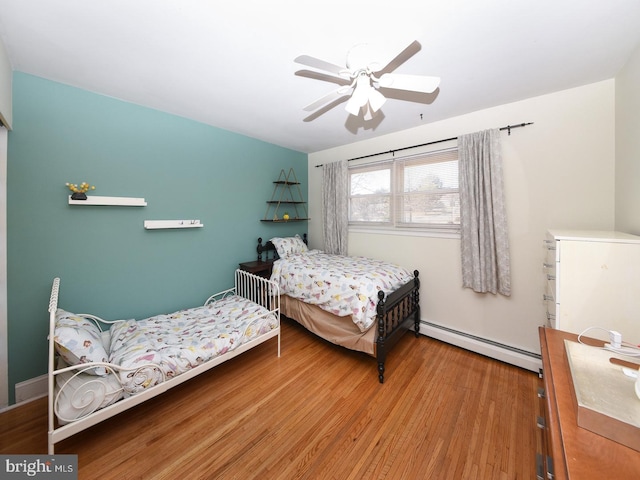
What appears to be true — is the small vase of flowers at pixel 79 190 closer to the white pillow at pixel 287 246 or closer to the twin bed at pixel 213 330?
the twin bed at pixel 213 330

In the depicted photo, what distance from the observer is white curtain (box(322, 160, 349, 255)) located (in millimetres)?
3529

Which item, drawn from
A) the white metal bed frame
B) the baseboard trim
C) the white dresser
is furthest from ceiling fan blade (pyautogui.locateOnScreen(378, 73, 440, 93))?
the baseboard trim

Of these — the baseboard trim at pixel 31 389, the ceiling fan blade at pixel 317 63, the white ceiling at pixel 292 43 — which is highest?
the white ceiling at pixel 292 43

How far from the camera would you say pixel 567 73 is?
1.79 meters

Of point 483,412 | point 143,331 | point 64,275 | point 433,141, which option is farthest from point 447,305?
point 64,275

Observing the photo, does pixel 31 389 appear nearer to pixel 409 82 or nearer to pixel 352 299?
pixel 352 299

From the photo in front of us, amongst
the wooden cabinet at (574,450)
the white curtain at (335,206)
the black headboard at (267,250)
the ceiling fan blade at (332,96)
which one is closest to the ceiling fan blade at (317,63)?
the ceiling fan blade at (332,96)

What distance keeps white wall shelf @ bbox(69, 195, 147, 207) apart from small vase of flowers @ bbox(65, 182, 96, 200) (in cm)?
3

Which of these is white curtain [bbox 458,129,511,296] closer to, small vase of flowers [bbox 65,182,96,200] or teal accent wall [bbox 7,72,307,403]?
teal accent wall [bbox 7,72,307,403]

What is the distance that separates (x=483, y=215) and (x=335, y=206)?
1933 mm

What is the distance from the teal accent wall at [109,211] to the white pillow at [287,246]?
53 cm

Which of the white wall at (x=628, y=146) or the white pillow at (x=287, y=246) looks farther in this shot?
the white pillow at (x=287, y=246)

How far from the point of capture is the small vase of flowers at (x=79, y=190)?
6.32 feet
